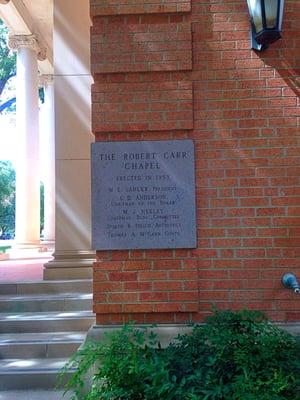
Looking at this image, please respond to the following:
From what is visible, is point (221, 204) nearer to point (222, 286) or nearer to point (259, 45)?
point (222, 286)

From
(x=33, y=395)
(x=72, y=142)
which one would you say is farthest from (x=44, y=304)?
(x=72, y=142)

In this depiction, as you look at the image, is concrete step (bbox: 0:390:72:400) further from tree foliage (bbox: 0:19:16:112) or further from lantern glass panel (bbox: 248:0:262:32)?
tree foliage (bbox: 0:19:16:112)

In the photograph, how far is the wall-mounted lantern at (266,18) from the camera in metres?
3.81

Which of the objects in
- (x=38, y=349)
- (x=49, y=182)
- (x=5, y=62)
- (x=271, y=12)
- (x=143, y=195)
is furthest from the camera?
(x=5, y=62)

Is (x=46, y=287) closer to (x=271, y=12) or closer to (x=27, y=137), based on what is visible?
(x=271, y=12)

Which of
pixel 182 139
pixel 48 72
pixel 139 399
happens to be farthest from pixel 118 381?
pixel 48 72

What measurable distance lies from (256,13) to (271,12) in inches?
5.5

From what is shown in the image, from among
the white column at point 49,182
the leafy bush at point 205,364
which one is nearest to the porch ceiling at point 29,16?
the white column at point 49,182

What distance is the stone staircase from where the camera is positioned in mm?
4941

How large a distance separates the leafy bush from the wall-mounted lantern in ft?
7.34

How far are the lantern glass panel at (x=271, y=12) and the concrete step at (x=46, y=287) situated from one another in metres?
4.34

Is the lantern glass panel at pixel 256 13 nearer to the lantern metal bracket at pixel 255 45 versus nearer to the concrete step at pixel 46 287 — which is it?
the lantern metal bracket at pixel 255 45

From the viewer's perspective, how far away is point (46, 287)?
6.84 metres

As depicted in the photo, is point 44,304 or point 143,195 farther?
point 44,304
